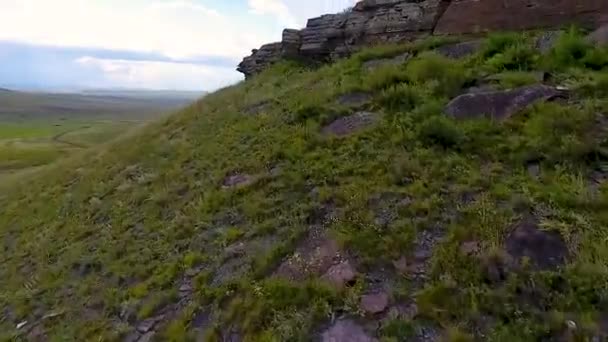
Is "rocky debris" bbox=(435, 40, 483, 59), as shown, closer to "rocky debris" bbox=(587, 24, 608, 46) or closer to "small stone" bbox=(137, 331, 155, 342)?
"rocky debris" bbox=(587, 24, 608, 46)

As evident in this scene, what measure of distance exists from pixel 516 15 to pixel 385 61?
233 cm

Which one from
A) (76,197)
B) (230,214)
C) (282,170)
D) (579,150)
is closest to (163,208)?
(230,214)

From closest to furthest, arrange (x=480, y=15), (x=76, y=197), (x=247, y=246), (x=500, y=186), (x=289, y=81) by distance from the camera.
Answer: (x=500, y=186)
(x=247, y=246)
(x=480, y=15)
(x=76, y=197)
(x=289, y=81)

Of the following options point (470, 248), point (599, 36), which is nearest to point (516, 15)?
point (599, 36)

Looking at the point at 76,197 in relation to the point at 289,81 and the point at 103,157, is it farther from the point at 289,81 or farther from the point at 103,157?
the point at 289,81

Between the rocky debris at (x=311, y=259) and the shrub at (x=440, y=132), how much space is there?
190 cm

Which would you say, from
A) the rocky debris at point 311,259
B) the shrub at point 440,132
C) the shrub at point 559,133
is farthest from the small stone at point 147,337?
the shrub at point 559,133

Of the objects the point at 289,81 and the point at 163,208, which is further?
the point at 289,81

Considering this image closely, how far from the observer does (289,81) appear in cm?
1052

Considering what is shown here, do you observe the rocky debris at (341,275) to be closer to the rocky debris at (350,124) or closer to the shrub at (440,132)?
the shrub at (440,132)

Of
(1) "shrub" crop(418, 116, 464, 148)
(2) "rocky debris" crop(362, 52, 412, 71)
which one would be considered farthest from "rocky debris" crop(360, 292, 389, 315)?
(2) "rocky debris" crop(362, 52, 412, 71)

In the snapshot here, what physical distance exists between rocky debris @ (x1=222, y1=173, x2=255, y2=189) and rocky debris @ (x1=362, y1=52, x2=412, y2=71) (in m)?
3.28

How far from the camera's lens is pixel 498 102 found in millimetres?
5984

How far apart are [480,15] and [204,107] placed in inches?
255
